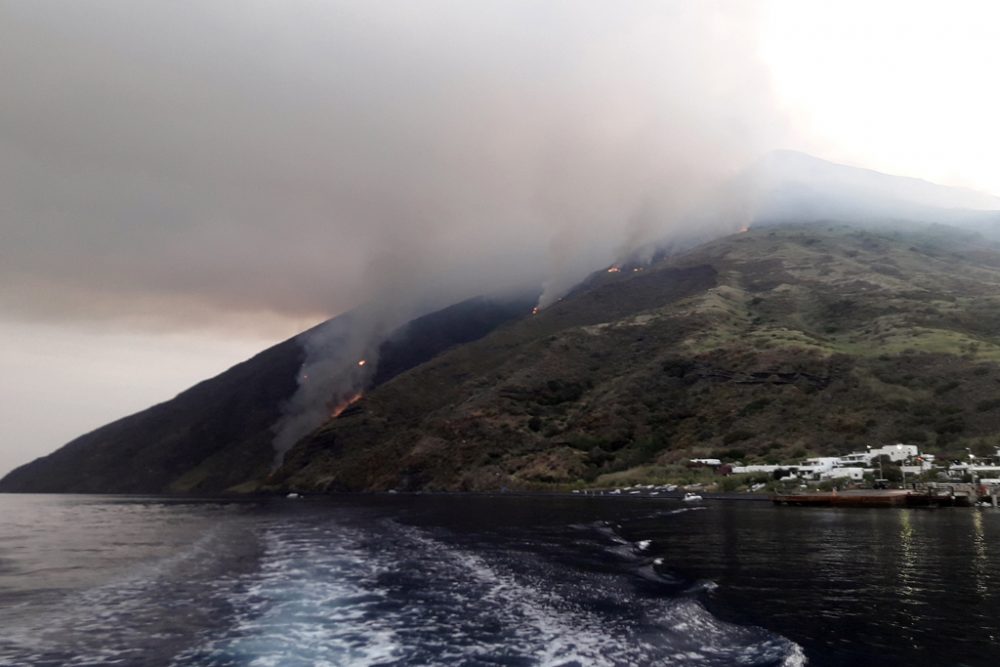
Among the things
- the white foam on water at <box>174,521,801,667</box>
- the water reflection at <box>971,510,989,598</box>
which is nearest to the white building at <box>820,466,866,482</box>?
the water reflection at <box>971,510,989,598</box>

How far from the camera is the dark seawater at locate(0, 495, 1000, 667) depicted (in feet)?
67.9

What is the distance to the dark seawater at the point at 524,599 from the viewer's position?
2069 centimetres

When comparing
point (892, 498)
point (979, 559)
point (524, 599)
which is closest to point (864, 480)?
point (892, 498)

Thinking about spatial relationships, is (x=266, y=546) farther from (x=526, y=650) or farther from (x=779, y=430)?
(x=779, y=430)

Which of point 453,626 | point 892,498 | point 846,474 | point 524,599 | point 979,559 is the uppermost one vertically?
point 453,626

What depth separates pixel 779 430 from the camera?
135875mm

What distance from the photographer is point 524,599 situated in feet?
94.4

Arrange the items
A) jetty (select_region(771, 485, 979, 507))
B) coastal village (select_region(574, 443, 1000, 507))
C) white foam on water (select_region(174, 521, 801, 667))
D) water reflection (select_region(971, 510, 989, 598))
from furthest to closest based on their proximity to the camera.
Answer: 1. coastal village (select_region(574, 443, 1000, 507))
2. jetty (select_region(771, 485, 979, 507))
3. water reflection (select_region(971, 510, 989, 598))
4. white foam on water (select_region(174, 521, 801, 667))

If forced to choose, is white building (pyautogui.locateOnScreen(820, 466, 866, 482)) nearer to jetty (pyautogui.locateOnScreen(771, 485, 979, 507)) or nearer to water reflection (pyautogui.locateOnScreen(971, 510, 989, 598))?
jetty (pyautogui.locateOnScreen(771, 485, 979, 507))

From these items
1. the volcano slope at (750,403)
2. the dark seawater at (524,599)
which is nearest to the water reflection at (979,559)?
the dark seawater at (524,599)

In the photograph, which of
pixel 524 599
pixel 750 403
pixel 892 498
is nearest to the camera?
pixel 524 599

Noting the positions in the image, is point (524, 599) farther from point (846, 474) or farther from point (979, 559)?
point (846, 474)

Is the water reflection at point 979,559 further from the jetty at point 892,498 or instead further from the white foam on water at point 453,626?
the jetty at point 892,498

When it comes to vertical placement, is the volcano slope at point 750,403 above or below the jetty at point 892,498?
above
